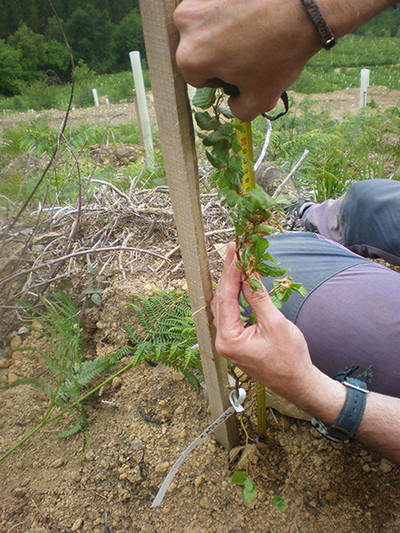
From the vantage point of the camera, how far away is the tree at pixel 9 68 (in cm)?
1834

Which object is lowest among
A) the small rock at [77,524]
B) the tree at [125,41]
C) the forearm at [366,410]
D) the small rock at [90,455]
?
the small rock at [77,524]

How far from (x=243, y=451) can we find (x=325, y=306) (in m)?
0.47

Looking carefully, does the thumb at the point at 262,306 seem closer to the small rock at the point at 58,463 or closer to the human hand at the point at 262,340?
the human hand at the point at 262,340

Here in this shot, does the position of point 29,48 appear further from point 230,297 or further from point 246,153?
point 230,297

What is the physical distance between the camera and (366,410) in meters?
0.84

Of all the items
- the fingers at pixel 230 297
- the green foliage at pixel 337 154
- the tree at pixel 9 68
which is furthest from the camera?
the tree at pixel 9 68

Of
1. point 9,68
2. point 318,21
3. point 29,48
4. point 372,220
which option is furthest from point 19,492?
point 29,48

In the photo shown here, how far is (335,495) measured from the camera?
0.99 metres

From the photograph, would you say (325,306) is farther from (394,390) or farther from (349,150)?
(349,150)

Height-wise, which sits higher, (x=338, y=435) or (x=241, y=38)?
(x=241, y=38)

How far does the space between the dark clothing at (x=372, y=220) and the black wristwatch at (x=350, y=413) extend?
0.76m

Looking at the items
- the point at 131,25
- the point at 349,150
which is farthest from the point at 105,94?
the point at 349,150

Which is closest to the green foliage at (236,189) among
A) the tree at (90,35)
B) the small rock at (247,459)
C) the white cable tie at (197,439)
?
the white cable tie at (197,439)

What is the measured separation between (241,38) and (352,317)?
0.69 meters
